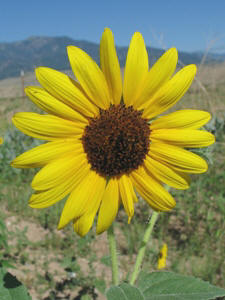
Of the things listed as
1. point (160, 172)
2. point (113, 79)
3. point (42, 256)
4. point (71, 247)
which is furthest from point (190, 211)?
point (113, 79)

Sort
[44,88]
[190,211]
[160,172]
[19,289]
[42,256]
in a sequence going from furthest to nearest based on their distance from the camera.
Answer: [190,211], [42,256], [19,289], [160,172], [44,88]

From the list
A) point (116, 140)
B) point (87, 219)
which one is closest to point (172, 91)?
point (116, 140)

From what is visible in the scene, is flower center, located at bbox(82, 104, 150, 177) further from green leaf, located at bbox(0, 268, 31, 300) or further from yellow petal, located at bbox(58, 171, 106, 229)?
green leaf, located at bbox(0, 268, 31, 300)

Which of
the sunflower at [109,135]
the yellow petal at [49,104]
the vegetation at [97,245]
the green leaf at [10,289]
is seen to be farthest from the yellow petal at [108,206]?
the vegetation at [97,245]

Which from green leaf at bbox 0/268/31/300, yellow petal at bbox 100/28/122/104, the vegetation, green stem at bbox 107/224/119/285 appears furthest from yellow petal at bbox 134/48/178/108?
the vegetation

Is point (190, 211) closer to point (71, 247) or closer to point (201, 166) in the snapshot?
point (71, 247)

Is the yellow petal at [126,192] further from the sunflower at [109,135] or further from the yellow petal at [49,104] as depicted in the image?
the yellow petal at [49,104]

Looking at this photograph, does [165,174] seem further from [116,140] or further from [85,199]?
[85,199]
